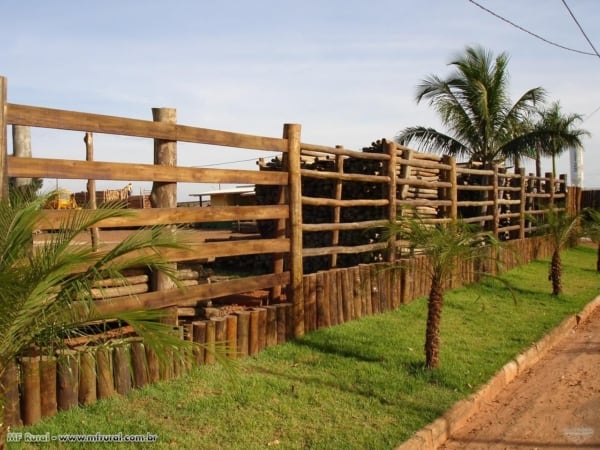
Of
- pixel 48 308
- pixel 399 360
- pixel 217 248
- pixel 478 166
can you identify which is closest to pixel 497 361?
pixel 399 360

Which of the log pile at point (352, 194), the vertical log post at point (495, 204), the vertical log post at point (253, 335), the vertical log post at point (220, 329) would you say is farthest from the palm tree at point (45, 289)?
the vertical log post at point (495, 204)

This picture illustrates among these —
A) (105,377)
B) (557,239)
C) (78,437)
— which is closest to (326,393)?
(105,377)

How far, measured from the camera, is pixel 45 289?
3.10 meters

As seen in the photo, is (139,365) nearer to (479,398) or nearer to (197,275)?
(197,275)

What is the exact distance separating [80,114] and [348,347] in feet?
12.1

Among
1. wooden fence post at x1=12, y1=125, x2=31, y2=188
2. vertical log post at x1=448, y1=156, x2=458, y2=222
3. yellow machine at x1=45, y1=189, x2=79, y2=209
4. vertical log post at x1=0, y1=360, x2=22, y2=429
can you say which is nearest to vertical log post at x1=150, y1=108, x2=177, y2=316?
yellow machine at x1=45, y1=189, x2=79, y2=209

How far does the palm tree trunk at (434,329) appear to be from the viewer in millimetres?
5906

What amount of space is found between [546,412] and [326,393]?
2020 mm

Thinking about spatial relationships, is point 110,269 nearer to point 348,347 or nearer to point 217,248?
point 217,248

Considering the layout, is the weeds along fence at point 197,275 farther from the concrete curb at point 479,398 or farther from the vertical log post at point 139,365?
the concrete curb at point 479,398

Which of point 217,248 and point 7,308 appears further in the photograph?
point 217,248

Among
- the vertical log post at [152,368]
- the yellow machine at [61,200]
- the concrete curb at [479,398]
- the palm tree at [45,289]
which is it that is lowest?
the concrete curb at [479,398]

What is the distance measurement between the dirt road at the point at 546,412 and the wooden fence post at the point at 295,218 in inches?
91.8

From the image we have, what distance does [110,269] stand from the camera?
10.8 feet
